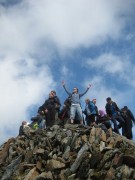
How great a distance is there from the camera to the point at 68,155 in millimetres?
20359

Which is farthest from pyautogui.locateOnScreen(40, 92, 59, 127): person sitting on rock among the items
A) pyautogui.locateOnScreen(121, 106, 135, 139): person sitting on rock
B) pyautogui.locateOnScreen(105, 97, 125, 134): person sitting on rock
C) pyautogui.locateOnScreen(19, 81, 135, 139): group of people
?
pyautogui.locateOnScreen(121, 106, 135, 139): person sitting on rock

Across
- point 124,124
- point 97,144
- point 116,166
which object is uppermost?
point 124,124

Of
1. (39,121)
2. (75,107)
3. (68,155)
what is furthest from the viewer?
(39,121)

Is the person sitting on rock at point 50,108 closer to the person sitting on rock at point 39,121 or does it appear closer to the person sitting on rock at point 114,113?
the person sitting on rock at point 39,121

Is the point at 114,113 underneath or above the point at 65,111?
underneath

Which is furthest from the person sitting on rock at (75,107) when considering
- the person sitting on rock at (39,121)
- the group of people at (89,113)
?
the person sitting on rock at (39,121)

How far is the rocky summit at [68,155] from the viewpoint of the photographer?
17.8 m

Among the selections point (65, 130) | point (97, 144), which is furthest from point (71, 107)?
point (97, 144)

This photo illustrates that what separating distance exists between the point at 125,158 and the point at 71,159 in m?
3.43

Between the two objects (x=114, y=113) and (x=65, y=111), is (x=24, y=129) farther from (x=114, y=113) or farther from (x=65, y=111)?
(x=114, y=113)

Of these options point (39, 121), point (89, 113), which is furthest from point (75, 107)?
point (39, 121)

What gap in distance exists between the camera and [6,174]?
21.6 meters

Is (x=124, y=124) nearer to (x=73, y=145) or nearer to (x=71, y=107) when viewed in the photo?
(x=71, y=107)

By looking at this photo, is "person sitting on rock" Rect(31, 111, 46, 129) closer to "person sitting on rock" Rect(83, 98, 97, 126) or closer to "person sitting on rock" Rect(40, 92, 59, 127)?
"person sitting on rock" Rect(40, 92, 59, 127)
